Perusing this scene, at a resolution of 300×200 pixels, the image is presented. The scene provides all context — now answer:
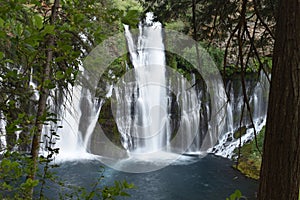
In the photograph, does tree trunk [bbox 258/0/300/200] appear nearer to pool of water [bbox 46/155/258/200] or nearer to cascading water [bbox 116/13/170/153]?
pool of water [bbox 46/155/258/200]

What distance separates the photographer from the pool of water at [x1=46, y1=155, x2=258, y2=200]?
6.28 metres

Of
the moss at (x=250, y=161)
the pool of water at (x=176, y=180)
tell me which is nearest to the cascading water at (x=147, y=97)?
the pool of water at (x=176, y=180)

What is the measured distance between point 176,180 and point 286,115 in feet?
21.1

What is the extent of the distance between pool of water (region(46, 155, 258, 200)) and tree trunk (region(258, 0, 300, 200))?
204 inches

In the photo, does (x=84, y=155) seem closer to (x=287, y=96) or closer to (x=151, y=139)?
(x=151, y=139)

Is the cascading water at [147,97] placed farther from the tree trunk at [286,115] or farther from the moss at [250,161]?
the tree trunk at [286,115]

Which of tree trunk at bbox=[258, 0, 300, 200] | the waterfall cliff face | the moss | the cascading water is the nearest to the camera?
tree trunk at bbox=[258, 0, 300, 200]

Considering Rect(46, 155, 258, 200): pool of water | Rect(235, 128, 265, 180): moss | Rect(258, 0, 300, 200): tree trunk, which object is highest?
Rect(258, 0, 300, 200): tree trunk

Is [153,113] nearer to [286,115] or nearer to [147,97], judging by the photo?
[147,97]

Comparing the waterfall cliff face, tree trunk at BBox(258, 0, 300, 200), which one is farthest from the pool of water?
tree trunk at BBox(258, 0, 300, 200)

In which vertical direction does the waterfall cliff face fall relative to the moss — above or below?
above

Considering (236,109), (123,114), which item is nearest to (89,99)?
(123,114)

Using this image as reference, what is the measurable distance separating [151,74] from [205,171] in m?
3.38

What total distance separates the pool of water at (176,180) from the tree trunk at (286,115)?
5173mm
